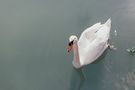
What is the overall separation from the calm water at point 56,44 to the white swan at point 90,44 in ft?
0.36

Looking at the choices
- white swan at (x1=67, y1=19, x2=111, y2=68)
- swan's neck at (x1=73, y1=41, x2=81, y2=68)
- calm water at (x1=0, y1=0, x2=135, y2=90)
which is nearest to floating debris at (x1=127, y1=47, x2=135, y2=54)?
calm water at (x1=0, y1=0, x2=135, y2=90)

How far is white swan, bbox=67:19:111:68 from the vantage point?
4383mm

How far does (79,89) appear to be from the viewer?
441 centimetres

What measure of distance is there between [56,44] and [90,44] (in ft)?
1.41

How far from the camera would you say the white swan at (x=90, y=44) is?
4.38 meters

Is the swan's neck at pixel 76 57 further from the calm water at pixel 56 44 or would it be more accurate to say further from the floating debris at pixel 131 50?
the floating debris at pixel 131 50

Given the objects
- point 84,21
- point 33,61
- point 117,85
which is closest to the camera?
point 117,85

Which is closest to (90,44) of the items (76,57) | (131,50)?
(76,57)

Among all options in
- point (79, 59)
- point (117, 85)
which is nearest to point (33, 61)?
point (79, 59)

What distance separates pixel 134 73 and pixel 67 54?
27.2 inches

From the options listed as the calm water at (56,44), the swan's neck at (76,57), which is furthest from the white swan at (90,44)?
the calm water at (56,44)

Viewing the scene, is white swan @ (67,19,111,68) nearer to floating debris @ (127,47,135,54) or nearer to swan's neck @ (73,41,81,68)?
swan's neck @ (73,41,81,68)

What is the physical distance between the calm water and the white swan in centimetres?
11

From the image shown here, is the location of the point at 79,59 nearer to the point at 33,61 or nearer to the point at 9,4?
the point at 33,61
